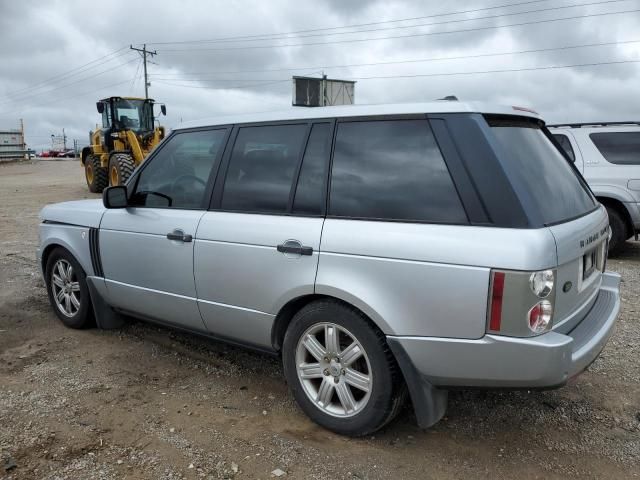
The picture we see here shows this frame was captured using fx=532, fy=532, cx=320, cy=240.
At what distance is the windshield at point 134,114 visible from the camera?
1672cm

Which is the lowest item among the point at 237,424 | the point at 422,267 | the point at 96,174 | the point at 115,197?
the point at 237,424

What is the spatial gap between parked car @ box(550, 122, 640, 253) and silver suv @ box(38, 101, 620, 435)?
470 cm

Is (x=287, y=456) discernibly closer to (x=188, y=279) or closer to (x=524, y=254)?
(x=188, y=279)

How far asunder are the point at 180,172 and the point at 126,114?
14.5 m

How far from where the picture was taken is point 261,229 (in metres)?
3.10

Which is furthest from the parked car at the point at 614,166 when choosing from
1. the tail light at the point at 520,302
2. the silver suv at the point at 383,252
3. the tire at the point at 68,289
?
the tire at the point at 68,289

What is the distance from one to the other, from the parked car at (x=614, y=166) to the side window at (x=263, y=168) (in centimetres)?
553

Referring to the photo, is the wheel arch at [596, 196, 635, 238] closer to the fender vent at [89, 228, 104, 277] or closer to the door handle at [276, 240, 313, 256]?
the door handle at [276, 240, 313, 256]

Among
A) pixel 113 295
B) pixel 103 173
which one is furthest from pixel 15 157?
pixel 113 295

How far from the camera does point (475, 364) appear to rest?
2473 mm

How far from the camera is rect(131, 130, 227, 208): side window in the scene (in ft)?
11.8

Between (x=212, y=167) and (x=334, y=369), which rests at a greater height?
(x=212, y=167)

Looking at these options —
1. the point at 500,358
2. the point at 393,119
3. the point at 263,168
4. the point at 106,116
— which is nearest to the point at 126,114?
the point at 106,116

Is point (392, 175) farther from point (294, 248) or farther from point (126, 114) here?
point (126, 114)
